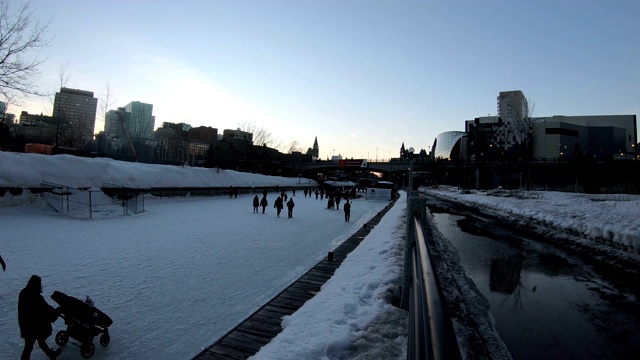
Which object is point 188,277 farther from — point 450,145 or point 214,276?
point 450,145

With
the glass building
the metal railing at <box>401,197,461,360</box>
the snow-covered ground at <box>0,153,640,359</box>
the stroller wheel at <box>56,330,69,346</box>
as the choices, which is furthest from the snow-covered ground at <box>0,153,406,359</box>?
the glass building

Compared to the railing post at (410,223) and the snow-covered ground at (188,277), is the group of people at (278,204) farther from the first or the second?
the railing post at (410,223)

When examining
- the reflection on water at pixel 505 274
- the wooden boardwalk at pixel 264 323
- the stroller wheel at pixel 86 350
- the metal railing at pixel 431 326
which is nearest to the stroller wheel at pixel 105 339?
the stroller wheel at pixel 86 350

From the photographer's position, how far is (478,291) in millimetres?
6465

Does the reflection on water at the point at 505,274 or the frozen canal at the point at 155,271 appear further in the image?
the reflection on water at the point at 505,274

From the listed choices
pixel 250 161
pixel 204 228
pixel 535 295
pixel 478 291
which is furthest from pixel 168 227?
pixel 250 161

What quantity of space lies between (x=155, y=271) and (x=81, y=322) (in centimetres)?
370

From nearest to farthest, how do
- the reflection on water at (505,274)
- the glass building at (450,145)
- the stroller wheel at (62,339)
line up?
the stroller wheel at (62,339) < the reflection on water at (505,274) < the glass building at (450,145)

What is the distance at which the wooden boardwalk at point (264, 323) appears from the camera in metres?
3.91

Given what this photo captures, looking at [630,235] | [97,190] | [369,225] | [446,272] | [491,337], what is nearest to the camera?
[491,337]

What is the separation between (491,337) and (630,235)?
10.2 meters

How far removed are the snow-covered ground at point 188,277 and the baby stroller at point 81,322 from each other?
0.71 ft

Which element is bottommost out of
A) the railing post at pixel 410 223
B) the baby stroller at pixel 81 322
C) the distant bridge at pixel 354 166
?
the baby stroller at pixel 81 322

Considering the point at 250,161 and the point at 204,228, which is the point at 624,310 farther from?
the point at 250,161
